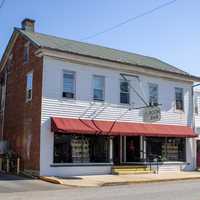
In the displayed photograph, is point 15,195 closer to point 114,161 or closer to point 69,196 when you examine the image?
point 69,196

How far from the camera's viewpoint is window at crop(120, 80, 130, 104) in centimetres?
2458

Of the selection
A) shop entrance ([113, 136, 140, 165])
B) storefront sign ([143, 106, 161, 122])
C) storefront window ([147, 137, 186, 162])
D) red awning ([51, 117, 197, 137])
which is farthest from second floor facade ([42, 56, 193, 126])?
shop entrance ([113, 136, 140, 165])

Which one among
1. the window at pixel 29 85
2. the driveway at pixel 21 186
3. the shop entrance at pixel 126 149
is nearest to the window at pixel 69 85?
the window at pixel 29 85

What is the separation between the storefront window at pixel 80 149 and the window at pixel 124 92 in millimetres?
2755

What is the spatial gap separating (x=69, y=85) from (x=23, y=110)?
3.60m

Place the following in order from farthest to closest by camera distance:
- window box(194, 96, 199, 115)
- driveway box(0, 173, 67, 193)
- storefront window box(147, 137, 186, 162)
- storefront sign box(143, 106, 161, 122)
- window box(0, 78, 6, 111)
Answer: window box(194, 96, 199, 115), window box(0, 78, 6, 111), storefront window box(147, 137, 186, 162), storefront sign box(143, 106, 161, 122), driveway box(0, 173, 67, 193)

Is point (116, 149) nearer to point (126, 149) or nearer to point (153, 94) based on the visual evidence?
point (126, 149)

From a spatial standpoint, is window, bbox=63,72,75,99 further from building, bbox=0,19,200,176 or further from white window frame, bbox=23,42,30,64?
white window frame, bbox=23,42,30,64

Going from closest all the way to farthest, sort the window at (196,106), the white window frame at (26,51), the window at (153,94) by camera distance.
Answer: the white window frame at (26,51), the window at (153,94), the window at (196,106)

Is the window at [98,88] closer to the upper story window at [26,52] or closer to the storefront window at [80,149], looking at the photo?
the storefront window at [80,149]

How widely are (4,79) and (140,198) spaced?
1817 cm

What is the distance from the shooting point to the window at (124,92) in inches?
968

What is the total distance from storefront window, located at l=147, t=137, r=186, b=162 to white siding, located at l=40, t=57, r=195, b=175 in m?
1.30

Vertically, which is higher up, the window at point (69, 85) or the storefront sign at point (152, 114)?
the window at point (69, 85)
